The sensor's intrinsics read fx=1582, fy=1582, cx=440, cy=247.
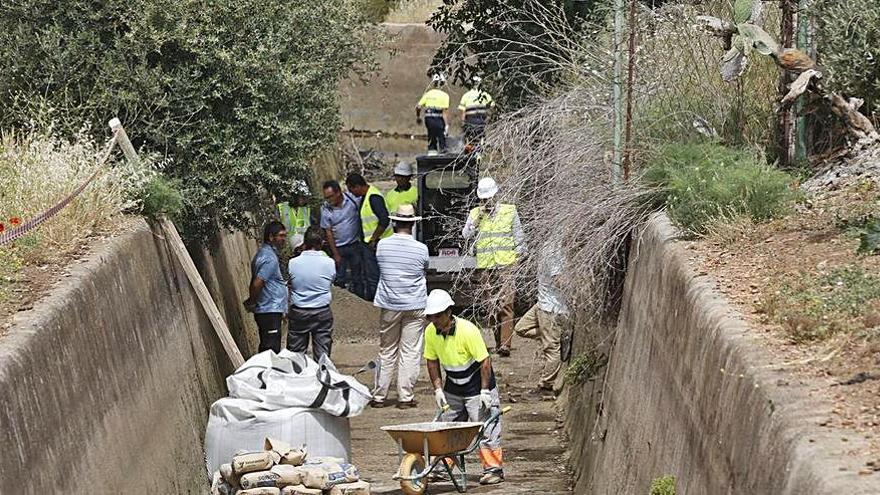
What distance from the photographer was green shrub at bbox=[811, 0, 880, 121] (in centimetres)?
1102

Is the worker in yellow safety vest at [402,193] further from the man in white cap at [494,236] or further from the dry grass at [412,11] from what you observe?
the dry grass at [412,11]

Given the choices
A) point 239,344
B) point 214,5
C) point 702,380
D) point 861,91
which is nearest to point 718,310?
point 702,380

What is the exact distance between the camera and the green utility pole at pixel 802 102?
11609mm

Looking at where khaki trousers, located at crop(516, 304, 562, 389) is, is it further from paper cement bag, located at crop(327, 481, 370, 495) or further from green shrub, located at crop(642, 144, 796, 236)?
green shrub, located at crop(642, 144, 796, 236)

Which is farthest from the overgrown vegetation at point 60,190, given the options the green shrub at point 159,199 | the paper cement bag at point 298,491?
the paper cement bag at point 298,491

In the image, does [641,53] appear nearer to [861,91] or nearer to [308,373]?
[861,91]

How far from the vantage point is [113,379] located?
34.6 feet

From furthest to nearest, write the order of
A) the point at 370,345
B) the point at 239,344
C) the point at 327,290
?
the point at 370,345 < the point at 239,344 < the point at 327,290

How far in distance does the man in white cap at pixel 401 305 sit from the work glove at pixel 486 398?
3166 mm

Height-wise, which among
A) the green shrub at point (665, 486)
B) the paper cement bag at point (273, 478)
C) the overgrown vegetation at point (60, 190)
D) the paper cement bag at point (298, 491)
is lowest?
the paper cement bag at point (298, 491)

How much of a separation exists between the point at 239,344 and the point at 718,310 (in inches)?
400

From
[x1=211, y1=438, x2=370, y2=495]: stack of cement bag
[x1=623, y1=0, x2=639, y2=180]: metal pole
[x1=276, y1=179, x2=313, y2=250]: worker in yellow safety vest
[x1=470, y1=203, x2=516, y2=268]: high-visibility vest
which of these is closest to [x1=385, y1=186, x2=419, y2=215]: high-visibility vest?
[x1=276, y1=179, x2=313, y2=250]: worker in yellow safety vest

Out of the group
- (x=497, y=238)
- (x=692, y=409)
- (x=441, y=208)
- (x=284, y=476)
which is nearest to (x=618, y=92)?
(x=497, y=238)

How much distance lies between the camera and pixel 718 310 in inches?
317
